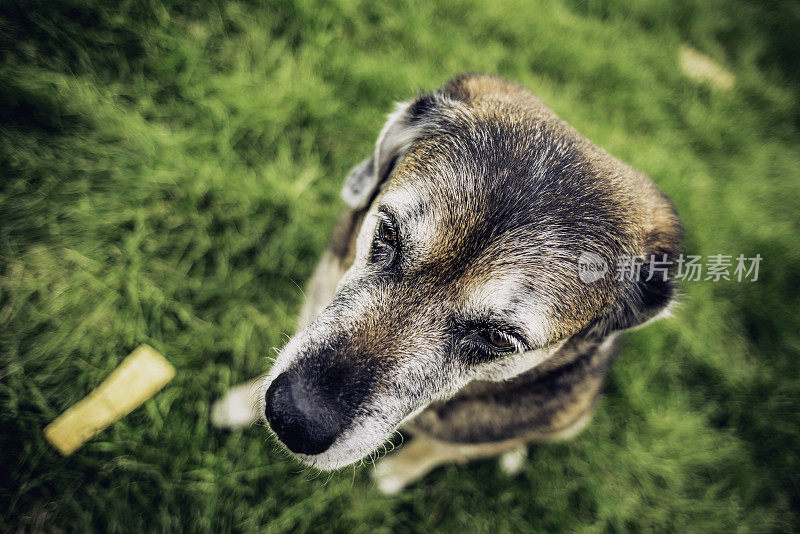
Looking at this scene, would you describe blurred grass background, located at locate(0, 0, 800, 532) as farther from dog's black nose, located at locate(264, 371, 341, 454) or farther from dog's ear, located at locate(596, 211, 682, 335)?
dog's ear, located at locate(596, 211, 682, 335)

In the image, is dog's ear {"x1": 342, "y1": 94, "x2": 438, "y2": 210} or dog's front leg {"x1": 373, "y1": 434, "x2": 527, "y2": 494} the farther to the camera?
dog's front leg {"x1": 373, "y1": 434, "x2": 527, "y2": 494}

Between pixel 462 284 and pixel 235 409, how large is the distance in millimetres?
1909

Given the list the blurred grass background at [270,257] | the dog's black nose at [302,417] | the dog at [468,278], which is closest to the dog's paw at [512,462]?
the blurred grass background at [270,257]

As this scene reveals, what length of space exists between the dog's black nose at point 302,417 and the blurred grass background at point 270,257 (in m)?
1.30

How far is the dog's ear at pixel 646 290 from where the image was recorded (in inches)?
80.0

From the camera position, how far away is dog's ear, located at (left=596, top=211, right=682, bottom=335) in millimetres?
2031

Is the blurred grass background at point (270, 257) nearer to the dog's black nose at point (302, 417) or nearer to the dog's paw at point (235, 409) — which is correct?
the dog's paw at point (235, 409)

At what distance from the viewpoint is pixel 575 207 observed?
5.96 ft

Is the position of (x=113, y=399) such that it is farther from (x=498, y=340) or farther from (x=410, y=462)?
(x=498, y=340)

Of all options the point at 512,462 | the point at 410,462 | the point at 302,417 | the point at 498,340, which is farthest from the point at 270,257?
the point at 512,462

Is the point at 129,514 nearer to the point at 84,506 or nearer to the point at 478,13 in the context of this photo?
the point at 84,506

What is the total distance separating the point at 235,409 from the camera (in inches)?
113

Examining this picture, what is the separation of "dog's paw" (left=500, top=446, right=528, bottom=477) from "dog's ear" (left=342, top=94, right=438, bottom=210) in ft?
7.36

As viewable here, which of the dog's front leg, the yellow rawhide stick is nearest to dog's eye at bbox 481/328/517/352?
the dog's front leg
